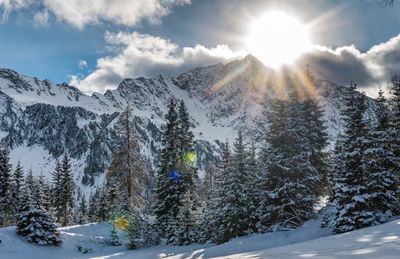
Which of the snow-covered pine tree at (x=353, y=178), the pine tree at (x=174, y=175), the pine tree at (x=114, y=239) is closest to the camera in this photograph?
the snow-covered pine tree at (x=353, y=178)

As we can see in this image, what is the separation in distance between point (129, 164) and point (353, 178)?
25397mm

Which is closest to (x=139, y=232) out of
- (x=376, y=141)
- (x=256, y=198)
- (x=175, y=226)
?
(x=175, y=226)

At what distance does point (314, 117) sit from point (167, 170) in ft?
47.9

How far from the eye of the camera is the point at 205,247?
2897cm

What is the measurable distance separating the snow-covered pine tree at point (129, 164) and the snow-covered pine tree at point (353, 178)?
23.7m

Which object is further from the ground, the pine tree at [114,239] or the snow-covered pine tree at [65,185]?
the snow-covered pine tree at [65,185]

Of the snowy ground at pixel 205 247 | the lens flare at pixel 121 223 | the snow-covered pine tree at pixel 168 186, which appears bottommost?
the snowy ground at pixel 205 247

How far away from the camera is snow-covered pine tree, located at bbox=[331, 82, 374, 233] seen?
21828 millimetres

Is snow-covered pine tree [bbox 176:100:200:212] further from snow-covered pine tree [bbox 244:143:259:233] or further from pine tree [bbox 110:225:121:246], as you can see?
snow-covered pine tree [bbox 244:143:259:233]

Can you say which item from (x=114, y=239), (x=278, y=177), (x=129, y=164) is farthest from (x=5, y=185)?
(x=278, y=177)

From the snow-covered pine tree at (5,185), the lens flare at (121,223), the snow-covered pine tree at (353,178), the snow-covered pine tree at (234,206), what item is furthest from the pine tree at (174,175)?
the snow-covered pine tree at (5,185)

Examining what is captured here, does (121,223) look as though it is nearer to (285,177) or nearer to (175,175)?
(175,175)

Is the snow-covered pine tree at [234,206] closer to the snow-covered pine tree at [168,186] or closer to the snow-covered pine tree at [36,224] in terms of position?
the snow-covered pine tree at [168,186]

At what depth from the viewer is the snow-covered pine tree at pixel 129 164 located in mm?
43256
